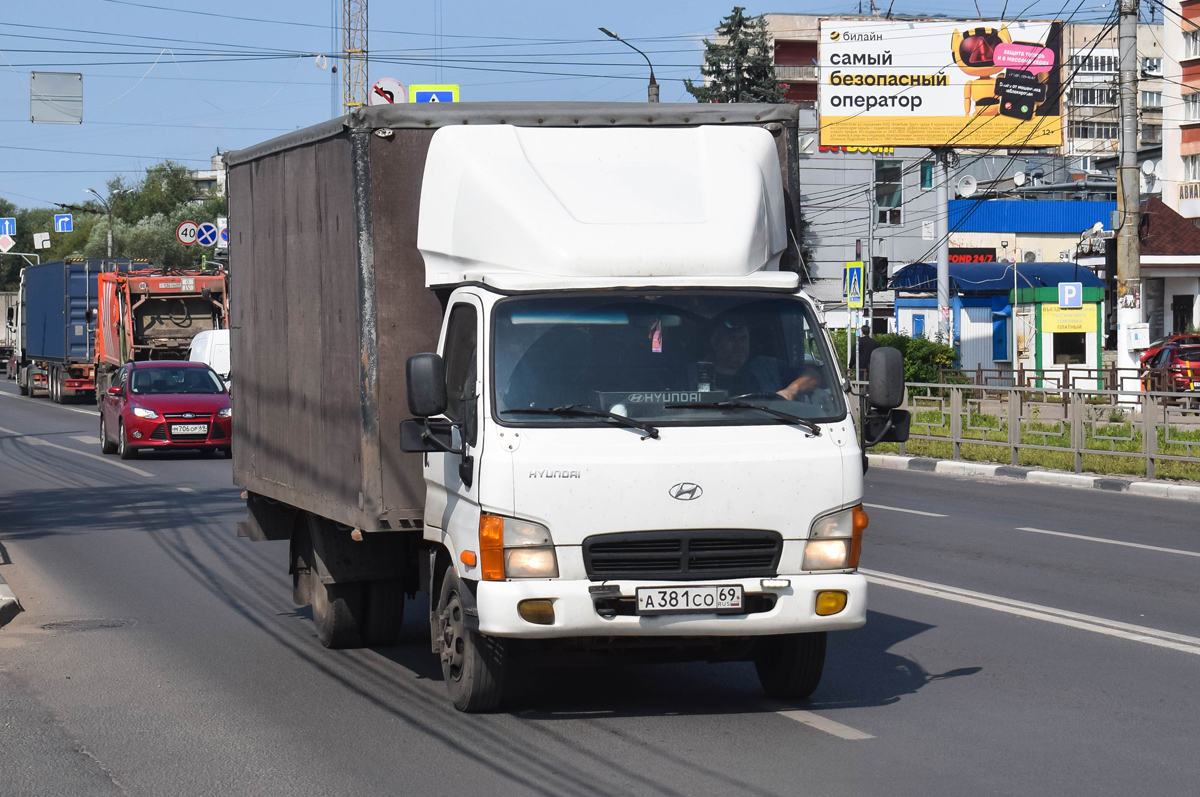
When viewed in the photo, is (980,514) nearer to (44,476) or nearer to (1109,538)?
(1109,538)

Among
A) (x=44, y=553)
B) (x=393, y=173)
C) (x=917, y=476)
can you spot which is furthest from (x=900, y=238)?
(x=393, y=173)

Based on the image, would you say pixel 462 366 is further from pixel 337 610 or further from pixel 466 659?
pixel 337 610

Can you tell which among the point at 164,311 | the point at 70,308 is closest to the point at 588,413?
the point at 164,311

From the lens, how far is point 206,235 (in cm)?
4597

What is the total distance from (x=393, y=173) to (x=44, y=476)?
15.4 m

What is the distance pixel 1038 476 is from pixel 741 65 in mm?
44575

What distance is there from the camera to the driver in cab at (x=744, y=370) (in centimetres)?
663

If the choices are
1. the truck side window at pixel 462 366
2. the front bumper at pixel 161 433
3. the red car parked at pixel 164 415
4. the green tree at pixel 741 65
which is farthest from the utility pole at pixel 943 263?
the truck side window at pixel 462 366

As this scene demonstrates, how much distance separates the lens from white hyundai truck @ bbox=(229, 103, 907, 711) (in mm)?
6262

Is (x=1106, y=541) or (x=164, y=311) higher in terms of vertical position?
(x=164, y=311)

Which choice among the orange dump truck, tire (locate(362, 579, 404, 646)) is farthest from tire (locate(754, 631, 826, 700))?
the orange dump truck

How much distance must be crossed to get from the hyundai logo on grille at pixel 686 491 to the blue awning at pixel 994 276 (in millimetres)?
45905

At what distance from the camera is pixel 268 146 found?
872cm

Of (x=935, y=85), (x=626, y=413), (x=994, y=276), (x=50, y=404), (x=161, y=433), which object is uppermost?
(x=935, y=85)
